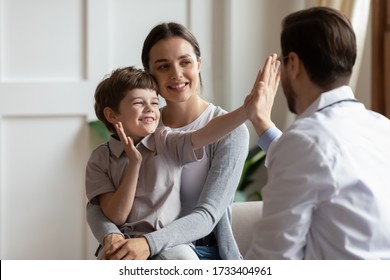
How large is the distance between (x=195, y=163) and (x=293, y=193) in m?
0.50

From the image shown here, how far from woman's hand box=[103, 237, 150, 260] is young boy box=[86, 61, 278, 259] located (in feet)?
0.16

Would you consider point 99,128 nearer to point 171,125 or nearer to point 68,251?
point 68,251

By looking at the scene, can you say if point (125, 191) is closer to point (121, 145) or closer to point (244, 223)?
point (121, 145)

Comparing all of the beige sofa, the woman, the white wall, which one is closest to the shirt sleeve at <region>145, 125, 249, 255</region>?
the woman

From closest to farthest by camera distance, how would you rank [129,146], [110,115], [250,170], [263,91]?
[263,91] < [129,146] < [110,115] < [250,170]

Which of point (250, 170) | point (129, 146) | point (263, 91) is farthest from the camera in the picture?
point (250, 170)

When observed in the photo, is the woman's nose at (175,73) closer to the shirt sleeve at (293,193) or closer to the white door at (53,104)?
the shirt sleeve at (293,193)

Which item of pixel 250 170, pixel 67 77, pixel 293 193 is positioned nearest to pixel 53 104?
pixel 67 77

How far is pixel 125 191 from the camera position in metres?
1.40

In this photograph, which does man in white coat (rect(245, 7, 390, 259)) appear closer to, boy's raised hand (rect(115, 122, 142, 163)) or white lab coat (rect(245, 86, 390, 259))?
white lab coat (rect(245, 86, 390, 259))

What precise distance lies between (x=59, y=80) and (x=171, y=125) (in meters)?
1.61

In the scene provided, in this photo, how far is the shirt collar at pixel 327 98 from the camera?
113cm

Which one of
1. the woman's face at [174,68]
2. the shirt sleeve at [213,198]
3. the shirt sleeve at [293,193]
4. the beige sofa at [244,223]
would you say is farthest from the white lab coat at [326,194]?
the beige sofa at [244,223]
